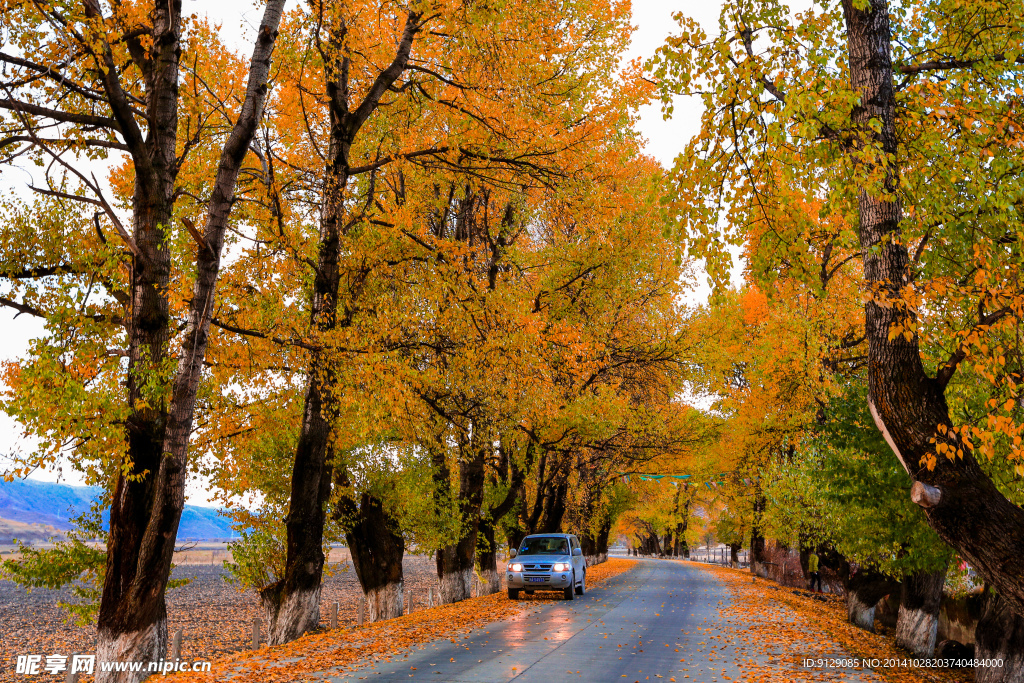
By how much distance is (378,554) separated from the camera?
62.1 feet

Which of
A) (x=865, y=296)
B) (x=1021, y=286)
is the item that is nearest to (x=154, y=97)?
(x=865, y=296)

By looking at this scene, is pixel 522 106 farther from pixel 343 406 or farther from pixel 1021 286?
pixel 1021 286

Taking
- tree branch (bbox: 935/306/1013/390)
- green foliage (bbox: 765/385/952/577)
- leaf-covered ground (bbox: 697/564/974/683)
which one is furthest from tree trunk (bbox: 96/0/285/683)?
green foliage (bbox: 765/385/952/577)

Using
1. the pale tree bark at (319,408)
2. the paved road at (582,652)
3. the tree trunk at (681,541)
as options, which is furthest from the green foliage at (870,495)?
the tree trunk at (681,541)

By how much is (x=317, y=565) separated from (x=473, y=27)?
34.6ft

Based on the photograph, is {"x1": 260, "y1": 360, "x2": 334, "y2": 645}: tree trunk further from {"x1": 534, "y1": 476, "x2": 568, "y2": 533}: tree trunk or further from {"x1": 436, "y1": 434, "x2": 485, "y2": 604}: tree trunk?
{"x1": 534, "y1": 476, "x2": 568, "y2": 533}: tree trunk

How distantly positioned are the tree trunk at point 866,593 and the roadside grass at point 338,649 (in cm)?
1042

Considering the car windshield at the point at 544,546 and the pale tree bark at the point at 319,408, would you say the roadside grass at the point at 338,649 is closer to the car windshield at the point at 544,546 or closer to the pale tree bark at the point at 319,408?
the pale tree bark at the point at 319,408

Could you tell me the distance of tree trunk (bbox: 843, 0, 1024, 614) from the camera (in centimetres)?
617

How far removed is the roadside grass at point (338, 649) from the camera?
8.73 metres

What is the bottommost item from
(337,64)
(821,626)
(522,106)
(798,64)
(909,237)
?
(821,626)

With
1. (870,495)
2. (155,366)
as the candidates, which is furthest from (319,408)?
(870,495)

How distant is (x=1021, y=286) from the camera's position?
668cm

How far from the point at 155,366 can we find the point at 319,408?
4233mm
